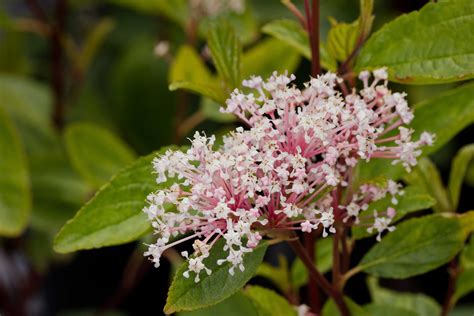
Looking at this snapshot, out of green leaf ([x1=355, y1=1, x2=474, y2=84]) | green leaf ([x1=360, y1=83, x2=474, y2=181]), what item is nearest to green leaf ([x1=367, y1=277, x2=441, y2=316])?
green leaf ([x1=360, y1=83, x2=474, y2=181])

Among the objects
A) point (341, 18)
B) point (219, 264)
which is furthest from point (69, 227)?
point (341, 18)

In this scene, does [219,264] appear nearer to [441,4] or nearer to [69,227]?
[69,227]

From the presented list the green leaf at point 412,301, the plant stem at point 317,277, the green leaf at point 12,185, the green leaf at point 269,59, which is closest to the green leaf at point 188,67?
the green leaf at point 269,59

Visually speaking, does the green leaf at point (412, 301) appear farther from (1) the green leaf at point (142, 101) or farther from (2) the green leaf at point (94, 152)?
(1) the green leaf at point (142, 101)

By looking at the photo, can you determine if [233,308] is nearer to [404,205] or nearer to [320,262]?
[320,262]

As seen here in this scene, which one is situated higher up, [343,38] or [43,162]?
[343,38]

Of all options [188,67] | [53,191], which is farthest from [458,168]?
[53,191]
